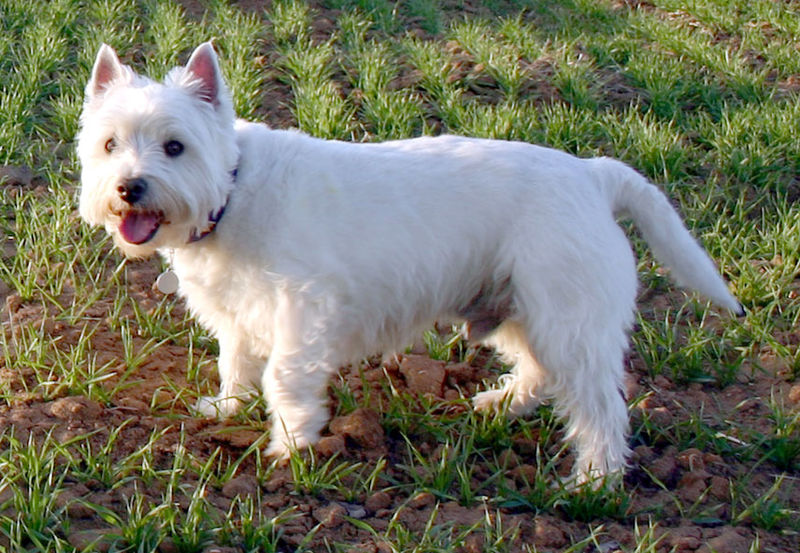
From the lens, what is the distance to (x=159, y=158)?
309cm

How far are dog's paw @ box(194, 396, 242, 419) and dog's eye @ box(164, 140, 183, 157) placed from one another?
37.4 inches

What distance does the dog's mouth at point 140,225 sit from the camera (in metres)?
3.12

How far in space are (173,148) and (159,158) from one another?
0.06m

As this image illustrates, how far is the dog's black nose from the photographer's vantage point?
3.01 metres

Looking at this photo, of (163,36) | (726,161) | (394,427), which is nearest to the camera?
(394,427)

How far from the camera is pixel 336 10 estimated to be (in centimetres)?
772

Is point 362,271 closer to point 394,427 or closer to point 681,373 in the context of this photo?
point 394,427

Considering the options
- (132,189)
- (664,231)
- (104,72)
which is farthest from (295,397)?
(664,231)

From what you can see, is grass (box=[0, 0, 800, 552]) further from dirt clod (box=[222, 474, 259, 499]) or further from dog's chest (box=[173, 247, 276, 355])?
dog's chest (box=[173, 247, 276, 355])

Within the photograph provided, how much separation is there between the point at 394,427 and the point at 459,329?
31.5 inches

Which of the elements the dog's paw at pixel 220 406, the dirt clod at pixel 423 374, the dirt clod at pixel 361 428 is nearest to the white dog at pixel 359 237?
the dirt clod at pixel 361 428

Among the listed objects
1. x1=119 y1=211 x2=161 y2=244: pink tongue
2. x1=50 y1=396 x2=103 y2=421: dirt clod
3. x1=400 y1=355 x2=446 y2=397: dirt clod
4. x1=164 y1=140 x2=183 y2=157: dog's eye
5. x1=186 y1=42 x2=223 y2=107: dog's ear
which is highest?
x1=186 y1=42 x2=223 y2=107: dog's ear

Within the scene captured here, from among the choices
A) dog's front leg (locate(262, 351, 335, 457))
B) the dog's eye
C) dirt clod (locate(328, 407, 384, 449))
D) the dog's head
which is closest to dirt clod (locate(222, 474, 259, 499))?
dog's front leg (locate(262, 351, 335, 457))

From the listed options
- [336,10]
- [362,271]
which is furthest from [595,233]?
[336,10]
